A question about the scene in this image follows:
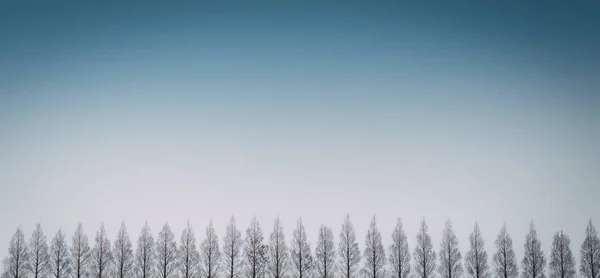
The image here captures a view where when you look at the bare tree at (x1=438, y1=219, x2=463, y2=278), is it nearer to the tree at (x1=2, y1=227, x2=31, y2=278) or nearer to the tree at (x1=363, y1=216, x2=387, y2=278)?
the tree at (x1=363, y1=216, x2=387, y2=278)

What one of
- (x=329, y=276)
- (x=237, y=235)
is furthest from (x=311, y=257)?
(x=237, y=235)

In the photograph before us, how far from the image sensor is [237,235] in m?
67.9

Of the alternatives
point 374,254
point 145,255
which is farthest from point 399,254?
point 145,255

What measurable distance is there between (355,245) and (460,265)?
10101mm

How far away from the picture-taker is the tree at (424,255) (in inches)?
2697

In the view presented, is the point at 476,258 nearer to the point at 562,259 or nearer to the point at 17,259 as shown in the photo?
the point at 562,259

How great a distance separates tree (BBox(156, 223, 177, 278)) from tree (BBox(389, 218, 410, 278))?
66.1 feet

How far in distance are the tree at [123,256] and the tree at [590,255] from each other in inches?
1694

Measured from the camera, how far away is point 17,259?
66.7m

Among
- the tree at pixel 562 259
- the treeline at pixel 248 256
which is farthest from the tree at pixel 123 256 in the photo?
the tree at pixel 562 259

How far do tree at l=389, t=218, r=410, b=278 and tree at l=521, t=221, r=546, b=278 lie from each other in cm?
1165

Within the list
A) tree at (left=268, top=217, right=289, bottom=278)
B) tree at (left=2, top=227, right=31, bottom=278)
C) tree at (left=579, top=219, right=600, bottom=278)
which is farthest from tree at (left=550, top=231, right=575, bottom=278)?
tree at (left=2, top=227, right=31, bottom=278)

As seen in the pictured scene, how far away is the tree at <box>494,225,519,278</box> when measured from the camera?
69.4 meters

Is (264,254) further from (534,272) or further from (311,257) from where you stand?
(534,272)
